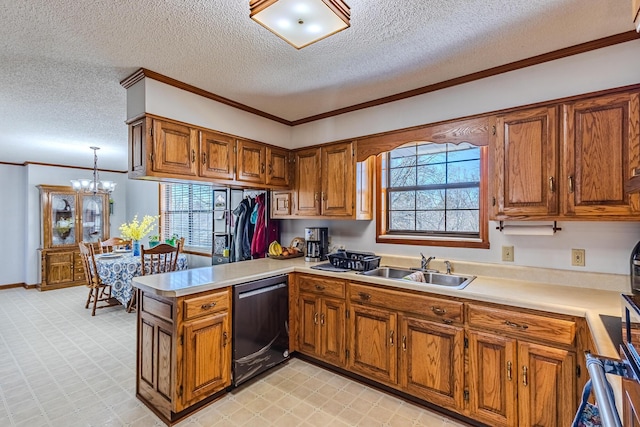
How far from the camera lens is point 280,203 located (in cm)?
370

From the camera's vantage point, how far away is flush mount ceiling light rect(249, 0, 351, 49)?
4.85 feet

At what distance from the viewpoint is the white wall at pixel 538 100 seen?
200 cm

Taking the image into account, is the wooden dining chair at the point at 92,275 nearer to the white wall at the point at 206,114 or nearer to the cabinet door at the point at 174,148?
the cabinet door at the point at 174,148

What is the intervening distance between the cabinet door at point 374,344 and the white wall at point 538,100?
30.2 inches

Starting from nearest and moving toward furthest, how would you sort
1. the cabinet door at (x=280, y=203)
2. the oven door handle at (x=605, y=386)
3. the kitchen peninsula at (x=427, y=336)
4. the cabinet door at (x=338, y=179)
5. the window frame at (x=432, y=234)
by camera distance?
1. the oven door handle at (x=605, y=386)
2. the kitchen peninsula at (x=427, y=336)
3. the window frame at (x=432, y=234)
4. the cabinet door at (x=338, y=179)
5. the cabinet door at (x=280, y=203)

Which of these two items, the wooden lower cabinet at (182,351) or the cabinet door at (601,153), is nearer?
the cabinet door at (601,153)

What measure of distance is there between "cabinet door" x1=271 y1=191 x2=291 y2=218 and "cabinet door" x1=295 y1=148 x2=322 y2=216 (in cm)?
13

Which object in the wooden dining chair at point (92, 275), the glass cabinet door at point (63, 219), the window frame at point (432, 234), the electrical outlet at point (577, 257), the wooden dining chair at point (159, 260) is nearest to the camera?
the electrical outlet at point (577, 257)

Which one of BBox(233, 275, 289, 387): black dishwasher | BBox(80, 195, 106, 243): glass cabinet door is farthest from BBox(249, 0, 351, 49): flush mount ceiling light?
BBox(80, 195, 106, 243): glass cabinet door

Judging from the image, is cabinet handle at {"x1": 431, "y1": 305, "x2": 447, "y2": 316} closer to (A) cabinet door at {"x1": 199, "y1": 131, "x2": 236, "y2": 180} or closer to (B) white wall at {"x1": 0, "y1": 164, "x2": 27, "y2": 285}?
(A) cabinet door at {"x1": 199, "y1": 131, "x2": 236, "y2": 180}

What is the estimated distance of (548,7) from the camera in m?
1.67

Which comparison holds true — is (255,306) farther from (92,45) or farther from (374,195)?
(92,45)

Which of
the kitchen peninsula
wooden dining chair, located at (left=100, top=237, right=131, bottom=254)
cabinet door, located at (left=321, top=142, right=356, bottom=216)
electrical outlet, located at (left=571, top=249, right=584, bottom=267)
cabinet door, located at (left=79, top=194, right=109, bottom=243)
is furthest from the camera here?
cabinet door, located at (left=79, top=194, right=109, bottom=243)

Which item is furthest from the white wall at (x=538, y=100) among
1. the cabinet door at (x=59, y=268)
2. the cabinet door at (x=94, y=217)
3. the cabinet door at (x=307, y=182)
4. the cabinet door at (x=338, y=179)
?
the cabinet door at (x=59, y=268)
